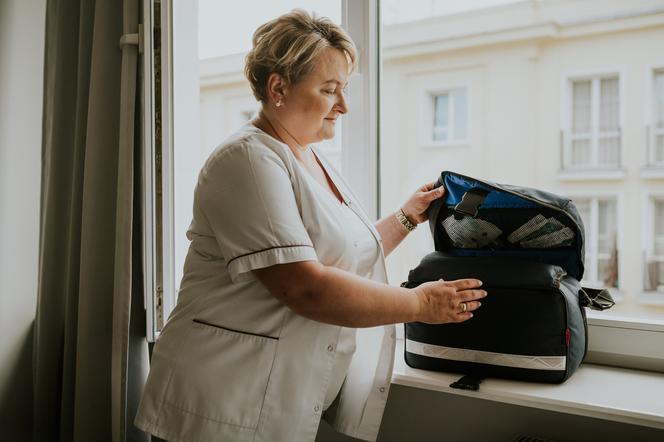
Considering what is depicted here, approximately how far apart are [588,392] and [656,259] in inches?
88.6

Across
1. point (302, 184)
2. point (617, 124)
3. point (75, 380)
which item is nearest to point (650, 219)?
point (617, 124)

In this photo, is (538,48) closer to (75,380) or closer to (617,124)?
(617,124)

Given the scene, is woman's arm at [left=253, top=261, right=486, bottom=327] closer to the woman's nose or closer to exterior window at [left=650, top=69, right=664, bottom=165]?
the woman's nose

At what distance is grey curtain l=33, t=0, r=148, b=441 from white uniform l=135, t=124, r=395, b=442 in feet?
2.04

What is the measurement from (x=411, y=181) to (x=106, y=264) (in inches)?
118

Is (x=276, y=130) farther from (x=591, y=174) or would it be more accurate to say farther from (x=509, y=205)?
(x=591, y=174)

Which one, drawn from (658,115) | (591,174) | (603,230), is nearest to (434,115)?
(591,174)

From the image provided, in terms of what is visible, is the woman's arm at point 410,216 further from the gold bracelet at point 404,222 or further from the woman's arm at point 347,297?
the woman's arm at point 347,297

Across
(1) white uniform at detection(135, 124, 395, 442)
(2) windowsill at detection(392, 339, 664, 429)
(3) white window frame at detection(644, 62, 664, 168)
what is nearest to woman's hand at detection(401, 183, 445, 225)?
(1) white uniform at detection(135, 124, 395, 442)

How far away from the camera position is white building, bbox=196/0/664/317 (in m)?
2.75

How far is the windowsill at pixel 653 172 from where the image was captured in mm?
2434

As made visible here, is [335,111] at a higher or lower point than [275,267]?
higher

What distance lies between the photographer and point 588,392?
112 centimetres

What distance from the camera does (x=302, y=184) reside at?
1.06 metres
